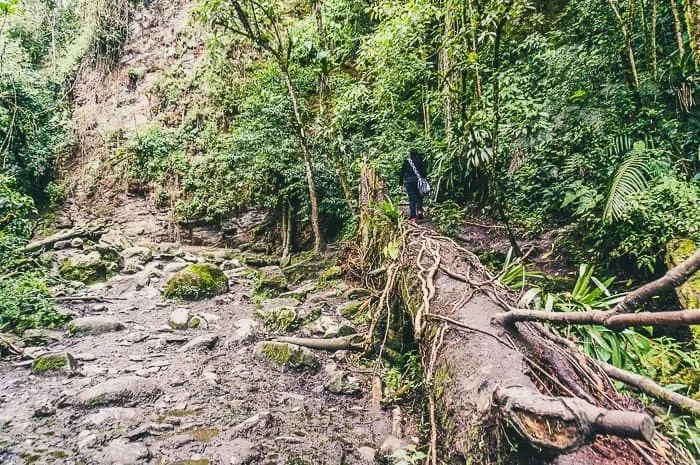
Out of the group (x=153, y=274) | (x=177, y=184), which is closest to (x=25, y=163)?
(x=177, y=184)

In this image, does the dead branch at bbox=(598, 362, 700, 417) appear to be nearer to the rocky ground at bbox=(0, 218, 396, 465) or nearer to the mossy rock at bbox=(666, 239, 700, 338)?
the rocky ground at bbox=(0, 218, 396, 465)

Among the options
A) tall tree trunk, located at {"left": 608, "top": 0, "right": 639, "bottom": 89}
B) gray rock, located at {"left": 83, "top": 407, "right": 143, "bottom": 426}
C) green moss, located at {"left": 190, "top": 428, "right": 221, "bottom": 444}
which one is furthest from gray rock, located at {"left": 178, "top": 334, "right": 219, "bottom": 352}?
tall tree trunk, located at {"left": 608, "top": 0, "right": 639, "bottom": 89}

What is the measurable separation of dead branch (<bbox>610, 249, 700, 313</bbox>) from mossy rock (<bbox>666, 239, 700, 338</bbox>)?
3141mm

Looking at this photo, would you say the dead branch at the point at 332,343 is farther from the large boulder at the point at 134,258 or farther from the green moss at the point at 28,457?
the large boulder at the point at 134,258

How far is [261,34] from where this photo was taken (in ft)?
27.7

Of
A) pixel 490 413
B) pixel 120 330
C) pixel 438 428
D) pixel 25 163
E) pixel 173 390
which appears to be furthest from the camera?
pixel 25 163

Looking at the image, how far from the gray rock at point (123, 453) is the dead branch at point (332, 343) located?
2147 millimetres

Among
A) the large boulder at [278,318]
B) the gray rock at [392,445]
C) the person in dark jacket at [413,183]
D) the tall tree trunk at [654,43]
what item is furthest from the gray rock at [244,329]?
the tall tree trunk at [654,43]

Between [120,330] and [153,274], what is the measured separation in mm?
2909

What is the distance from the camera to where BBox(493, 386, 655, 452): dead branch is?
1.13 m

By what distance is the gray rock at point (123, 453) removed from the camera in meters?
2.73

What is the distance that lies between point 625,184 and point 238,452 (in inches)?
207

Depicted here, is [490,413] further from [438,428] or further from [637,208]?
[637,208]

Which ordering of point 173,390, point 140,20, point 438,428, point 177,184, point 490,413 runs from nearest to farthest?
1. point 490,413
2. point 438,428
3. point 173,390
4. point 177,184
5. point 140,20
